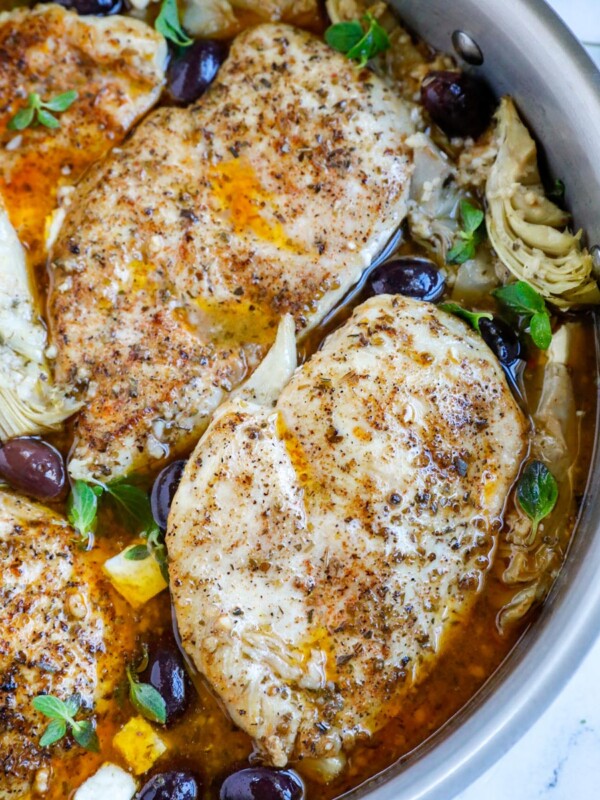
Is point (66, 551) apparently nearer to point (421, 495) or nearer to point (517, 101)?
point (421, 495)

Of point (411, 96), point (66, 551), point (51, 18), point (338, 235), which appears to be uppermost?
point (411, 96)

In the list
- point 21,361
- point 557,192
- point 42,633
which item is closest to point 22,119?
point 21,361

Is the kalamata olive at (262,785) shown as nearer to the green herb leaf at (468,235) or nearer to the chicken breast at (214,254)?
the chicken breast at (214,254)

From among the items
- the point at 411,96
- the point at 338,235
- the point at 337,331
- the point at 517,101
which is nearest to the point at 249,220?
the point at 338,235

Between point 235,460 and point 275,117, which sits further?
point 275,117

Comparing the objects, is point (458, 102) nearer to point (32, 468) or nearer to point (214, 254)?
point (214, 254)

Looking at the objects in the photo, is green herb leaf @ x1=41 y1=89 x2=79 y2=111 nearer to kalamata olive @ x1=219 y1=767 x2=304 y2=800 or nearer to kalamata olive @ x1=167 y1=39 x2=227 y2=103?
kalamata olive @ x1=167 y1=39 x2=227 y2=103
